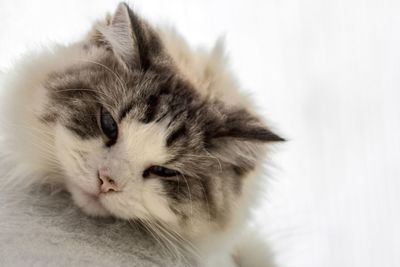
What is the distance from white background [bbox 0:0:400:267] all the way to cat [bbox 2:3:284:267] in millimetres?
422

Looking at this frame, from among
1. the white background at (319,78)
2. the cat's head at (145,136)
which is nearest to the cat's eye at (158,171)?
the cat's head at (145,136)

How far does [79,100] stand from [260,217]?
532 millimetres

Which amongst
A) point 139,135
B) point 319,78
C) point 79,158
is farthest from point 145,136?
point 319,78

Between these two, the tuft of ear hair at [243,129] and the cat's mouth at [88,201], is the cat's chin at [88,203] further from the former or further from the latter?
the tuft of ear hair at [243,129]

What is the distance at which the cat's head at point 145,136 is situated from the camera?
3.09ft

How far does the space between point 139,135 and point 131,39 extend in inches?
6.7

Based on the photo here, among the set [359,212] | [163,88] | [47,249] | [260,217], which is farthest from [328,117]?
[47,249]

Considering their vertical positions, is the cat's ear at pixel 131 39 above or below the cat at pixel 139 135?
above

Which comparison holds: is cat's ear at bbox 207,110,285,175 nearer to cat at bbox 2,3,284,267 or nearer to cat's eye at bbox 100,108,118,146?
cat at bbox 2,3,284,267

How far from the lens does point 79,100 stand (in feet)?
3.24

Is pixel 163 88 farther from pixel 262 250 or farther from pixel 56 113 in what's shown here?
pixel 262 250

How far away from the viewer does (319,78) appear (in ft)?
5.03

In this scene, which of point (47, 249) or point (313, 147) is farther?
point (313, 147)

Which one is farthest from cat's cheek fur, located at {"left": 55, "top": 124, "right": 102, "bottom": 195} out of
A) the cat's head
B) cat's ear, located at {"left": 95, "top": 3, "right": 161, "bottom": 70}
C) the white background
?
the white background
